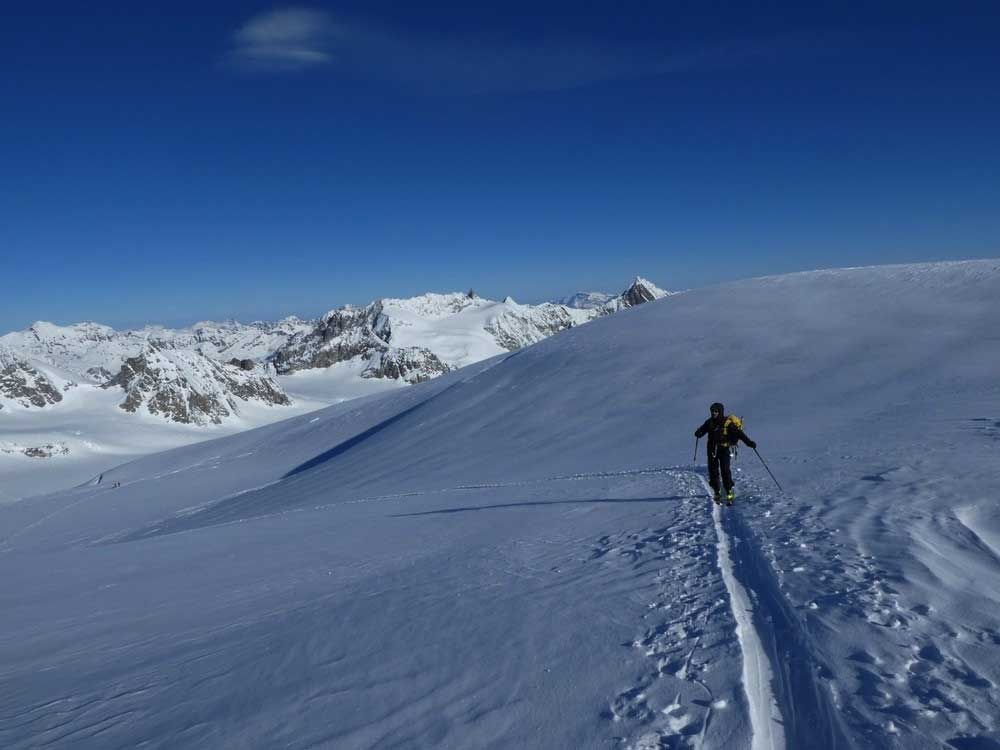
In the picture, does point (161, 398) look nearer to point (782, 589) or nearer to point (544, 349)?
point (544, 349)

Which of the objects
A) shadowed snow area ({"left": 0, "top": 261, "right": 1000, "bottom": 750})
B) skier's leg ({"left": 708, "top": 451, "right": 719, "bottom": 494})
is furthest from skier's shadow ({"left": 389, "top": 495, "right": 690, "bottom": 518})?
skier's leg ({"left": 708, "top": 451, "right": 719, "bottom": 494})

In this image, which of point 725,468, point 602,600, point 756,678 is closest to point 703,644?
point 756,678

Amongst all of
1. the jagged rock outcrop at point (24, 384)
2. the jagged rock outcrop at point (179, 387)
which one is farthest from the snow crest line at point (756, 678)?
the jagged rock outcrop at point (24, 384)

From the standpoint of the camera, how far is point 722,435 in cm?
1006

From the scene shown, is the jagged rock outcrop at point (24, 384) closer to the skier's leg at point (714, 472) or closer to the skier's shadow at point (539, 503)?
the skier's shadow at point (539, 503)

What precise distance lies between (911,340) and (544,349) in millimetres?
17183

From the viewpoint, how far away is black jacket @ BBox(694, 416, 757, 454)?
9873 millimetres

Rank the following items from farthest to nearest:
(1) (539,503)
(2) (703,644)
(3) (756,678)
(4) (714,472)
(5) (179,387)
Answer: (5) (179,387)
(1) (539,503)
(4) (714,472)
(2) (703,644)
(3) (756,678)

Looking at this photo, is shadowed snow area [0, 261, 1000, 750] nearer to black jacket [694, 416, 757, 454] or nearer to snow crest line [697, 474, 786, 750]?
snow crest line [697, 474, 786, 750]

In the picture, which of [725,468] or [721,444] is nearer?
[725,468]

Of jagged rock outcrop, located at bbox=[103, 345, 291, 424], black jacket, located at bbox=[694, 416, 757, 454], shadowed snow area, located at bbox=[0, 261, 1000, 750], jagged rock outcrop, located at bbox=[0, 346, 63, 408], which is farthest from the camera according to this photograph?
jagged rock outcrop, located at bbox=[103, 345, 291, 424]

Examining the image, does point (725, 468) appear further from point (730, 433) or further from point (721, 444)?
point (730, 433)

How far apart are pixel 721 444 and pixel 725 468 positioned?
1.62 ft

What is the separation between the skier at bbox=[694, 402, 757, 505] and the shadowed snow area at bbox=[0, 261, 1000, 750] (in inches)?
15.3
